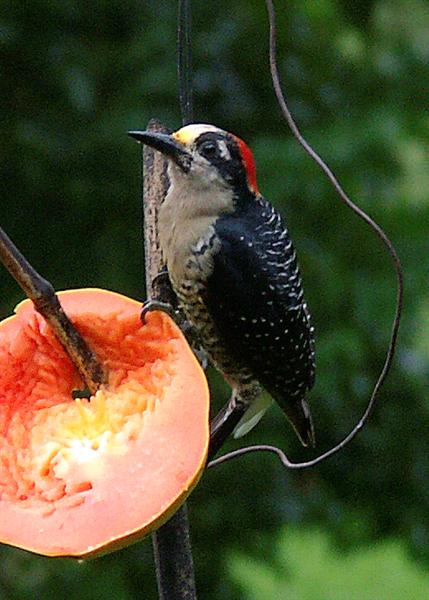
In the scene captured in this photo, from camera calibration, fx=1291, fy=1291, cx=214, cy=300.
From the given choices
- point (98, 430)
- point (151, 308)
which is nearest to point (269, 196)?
point (151, 308)

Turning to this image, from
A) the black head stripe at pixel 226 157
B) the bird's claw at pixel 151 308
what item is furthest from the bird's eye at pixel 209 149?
the bird's claw at pixel 151 308

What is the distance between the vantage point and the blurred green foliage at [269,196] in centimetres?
279

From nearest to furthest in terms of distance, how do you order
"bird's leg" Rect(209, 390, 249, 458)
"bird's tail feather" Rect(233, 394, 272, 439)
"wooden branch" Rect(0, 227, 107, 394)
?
Answer: "wooden branch" Rect(0, 227, 107, 394), "bird's leg" Rect(209, 390, 249, 458), "bird's tail feather" Rect(233, 394, 272, 439)

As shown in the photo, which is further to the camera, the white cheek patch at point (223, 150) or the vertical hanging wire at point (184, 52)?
the white cheek patch at point (223, 150)

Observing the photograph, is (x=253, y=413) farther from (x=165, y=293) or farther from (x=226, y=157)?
(x=226, y=157)

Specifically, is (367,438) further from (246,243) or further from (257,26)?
(246,243)

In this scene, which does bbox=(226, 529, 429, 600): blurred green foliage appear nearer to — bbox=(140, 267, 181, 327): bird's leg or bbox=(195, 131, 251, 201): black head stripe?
bbox=(140, 267, 181, 327): bird's leg

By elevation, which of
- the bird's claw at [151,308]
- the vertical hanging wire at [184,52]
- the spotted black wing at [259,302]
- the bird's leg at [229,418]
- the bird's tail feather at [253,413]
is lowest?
the bird's tail feather at [253,413]

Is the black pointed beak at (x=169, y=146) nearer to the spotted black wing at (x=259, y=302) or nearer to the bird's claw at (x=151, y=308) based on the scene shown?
the spotted black wing at (x=259, y=302)

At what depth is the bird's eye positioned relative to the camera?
194 cm

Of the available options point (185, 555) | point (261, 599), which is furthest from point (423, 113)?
point (185, 555)

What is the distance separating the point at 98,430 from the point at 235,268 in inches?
20.6

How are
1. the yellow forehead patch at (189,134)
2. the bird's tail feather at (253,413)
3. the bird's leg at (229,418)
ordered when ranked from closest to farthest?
the yellow forehead patch at (189,134) → the bird's leg at (229,418) → the bird's tail feather at (253,413)

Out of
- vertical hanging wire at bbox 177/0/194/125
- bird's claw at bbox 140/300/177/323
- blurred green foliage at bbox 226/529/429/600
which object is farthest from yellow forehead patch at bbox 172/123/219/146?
blurred green foliage at bbox 226/529/429/600
